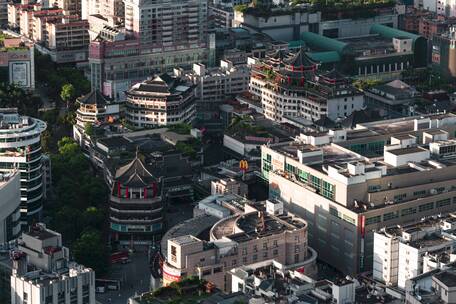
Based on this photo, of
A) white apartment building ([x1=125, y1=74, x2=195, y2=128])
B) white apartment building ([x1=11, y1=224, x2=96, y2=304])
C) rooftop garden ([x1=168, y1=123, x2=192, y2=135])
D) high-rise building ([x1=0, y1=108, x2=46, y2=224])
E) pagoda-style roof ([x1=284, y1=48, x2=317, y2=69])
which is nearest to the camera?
white apartment building ([x1=11, y1=224, x2=96, y2=304])

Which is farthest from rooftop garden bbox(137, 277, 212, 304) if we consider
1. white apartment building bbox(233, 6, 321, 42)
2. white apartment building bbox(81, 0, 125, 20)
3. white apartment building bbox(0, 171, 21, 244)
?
white apartment building bbox(233, 6, 321, 42)

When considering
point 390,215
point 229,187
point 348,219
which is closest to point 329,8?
point 229,187

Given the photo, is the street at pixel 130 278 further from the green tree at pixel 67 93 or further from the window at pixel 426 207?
the green tree at pixel 67 93

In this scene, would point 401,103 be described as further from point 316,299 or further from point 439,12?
point 316,299

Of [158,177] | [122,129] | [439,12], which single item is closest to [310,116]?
[122,129]

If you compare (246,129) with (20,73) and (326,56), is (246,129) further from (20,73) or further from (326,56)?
(326,56)

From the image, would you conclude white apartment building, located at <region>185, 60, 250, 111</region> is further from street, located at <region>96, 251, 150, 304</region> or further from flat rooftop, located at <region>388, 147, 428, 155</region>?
flat rooftop, located at <region>388, 147, 428, 155</region>
